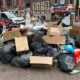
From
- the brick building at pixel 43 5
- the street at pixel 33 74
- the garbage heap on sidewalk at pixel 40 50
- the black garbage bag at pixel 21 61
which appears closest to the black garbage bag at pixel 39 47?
the garbage heap on sidewalk at pixel 40 50

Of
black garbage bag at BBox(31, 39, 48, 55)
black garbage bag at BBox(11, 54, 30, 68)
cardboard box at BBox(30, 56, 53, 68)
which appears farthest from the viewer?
black garbage bag at BBox(31, 39, 48, 55)

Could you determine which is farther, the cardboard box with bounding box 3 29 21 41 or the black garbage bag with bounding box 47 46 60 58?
the cardboard box with bounding box 3 29 21 41

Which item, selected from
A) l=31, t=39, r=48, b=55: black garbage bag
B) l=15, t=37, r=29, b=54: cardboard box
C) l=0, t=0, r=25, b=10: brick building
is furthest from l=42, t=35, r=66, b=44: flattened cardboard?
l=0, t=0, r=25, b=10: brick building

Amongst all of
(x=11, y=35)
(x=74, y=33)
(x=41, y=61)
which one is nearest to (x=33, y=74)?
(x=41, y=61)

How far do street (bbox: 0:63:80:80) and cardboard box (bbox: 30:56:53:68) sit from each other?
5.4 inches

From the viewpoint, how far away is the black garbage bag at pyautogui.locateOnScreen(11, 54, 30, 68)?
7577mm

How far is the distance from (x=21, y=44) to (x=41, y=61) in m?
1.00

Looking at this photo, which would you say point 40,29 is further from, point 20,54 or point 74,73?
point 74,73

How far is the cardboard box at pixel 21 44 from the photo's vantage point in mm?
7906

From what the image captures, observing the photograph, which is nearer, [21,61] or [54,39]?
[21,61]

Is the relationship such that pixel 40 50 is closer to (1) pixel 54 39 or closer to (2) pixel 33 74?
(1) pixel 54 39

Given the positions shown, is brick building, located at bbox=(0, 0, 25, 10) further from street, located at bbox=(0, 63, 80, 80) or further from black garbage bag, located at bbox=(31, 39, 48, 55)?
street, located at bbox=(0, 63, 80, 80)

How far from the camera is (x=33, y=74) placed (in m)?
7.12

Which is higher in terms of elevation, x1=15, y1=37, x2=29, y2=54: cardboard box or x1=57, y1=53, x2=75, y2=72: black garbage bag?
x1=15, y1=37, x2=29, y2=54: cardboard box
